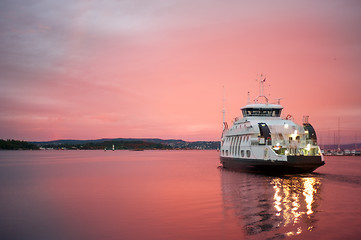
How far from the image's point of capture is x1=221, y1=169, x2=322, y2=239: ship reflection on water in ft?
62.1

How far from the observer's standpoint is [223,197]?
32.2 metres

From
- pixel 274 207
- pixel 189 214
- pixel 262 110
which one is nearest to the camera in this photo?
pixel 189 214

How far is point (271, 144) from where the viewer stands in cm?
4791

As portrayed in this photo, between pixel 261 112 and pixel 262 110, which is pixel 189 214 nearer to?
pixel 261 112

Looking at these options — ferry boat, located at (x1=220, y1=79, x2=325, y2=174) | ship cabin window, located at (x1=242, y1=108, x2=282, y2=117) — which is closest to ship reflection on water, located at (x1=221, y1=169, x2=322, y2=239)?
ferry boat, located at (x1=220, y1=79, x2=325, y2=174)

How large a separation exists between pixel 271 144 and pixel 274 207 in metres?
23.2

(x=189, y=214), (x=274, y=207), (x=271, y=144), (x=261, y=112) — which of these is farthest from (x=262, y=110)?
(x=189, y=214)

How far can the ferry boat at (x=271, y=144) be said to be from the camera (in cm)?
4547

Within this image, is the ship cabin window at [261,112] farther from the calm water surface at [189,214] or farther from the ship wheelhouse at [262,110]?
the calm water surface at [189,214]

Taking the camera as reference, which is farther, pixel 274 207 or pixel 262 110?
pixel 262 110

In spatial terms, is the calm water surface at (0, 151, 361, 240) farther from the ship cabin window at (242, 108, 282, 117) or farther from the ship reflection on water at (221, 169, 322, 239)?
Answer: the ship cabin window at (242, 108, 282, 117)

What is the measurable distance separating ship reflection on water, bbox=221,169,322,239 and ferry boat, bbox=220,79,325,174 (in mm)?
5873

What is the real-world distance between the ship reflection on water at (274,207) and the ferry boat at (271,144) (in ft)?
19.3

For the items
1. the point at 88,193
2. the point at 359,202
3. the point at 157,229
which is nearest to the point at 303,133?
the point at 359,202
